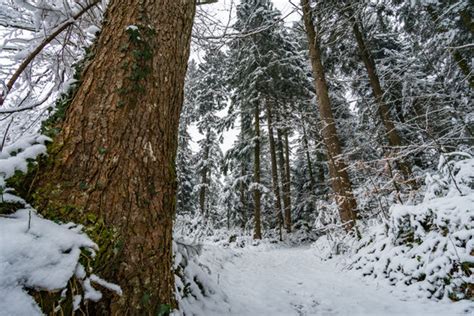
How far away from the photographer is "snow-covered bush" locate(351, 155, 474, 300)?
2887 millimetres

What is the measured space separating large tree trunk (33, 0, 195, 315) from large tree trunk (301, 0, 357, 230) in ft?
16.6

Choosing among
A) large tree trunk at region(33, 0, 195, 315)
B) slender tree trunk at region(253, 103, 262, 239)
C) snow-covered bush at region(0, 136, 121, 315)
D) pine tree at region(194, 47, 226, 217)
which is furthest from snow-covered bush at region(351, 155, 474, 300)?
pine tree at region(194, 47, 226, 217)

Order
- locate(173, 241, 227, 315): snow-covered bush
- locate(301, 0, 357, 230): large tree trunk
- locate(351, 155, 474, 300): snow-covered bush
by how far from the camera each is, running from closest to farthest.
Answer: locate(173, 241, 227, 315): snow-covered bush, locate(351, 155, 474, 300): snow-covered bush, locate(301, 0, 357, 230): large tree trunk

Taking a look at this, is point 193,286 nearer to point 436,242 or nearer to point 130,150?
point 130,150

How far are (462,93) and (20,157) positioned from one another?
Answer: 10738 mm

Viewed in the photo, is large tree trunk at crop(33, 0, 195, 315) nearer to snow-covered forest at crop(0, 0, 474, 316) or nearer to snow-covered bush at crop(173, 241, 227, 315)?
Result: snow-covered forest at crop(0, 0, 474, 316)

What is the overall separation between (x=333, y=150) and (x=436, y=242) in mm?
3538

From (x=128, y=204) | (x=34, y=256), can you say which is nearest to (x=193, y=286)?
(x=128, y=204)

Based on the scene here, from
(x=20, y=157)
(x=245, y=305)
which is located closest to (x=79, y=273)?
(x=20, y=157)

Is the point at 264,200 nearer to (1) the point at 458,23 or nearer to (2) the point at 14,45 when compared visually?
(1) the point at 458,23

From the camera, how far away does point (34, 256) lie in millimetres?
1081

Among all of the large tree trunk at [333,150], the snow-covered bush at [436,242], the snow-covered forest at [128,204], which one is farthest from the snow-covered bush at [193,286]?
the large tree trunk at [333,150]

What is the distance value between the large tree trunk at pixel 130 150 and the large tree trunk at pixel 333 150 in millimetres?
5053

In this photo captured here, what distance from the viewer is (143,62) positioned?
1.79m
